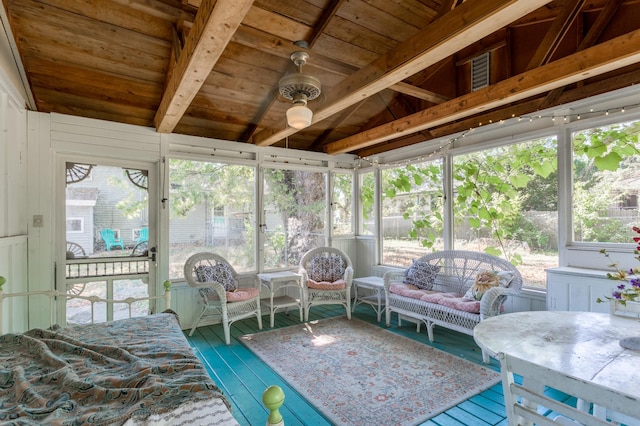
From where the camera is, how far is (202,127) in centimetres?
426

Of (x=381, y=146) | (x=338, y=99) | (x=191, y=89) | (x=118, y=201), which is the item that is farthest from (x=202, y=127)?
(x=381, y=146)

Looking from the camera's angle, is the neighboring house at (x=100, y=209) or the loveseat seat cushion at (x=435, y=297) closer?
the loveseat seat cushion at (x=435, y=297)

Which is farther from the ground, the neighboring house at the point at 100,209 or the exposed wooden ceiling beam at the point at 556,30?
the exposed wooden ceiling beam at the point at 556,30

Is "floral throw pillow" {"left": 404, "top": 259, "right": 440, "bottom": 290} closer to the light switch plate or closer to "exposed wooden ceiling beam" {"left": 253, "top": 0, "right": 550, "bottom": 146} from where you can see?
"exposed wooden ceiling beam" {"left": 253, "top": 0, "right": 550, "bottom": 146}

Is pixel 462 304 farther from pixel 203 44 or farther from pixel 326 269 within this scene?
pixel 203 44

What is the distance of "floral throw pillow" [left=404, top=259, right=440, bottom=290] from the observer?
3.96m

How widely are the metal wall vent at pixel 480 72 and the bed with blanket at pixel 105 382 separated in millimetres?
3619

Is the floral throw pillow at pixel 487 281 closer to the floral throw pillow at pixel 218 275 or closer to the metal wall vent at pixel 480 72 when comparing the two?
the metal wall vent at pixel 480 72

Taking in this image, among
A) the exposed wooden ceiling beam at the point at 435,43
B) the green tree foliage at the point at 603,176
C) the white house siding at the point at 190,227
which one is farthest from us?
A: the white house siding at the point at 190,227

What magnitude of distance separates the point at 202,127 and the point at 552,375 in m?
4.28

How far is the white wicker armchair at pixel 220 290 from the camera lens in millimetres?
3609

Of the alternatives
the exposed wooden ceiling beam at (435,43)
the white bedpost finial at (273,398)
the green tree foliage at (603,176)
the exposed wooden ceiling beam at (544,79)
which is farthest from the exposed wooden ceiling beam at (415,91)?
the white bedpost finial at (273,398)

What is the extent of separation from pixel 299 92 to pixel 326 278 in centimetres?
266

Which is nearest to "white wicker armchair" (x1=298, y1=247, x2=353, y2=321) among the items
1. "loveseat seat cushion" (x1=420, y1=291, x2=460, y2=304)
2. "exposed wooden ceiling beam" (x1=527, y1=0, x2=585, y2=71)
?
"loveseat seat cushion" (x1=420, y1=291, x2=460, y2=304)
